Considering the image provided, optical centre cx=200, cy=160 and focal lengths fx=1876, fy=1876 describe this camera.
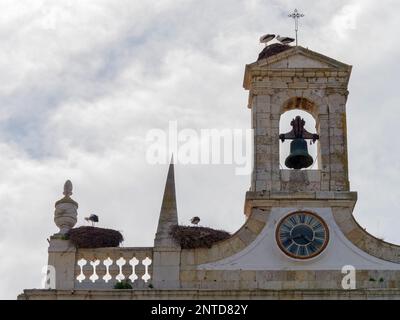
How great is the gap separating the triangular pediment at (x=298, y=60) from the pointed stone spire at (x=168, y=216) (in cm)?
279

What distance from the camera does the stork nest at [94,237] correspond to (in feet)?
109

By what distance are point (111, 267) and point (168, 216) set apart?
144 cm

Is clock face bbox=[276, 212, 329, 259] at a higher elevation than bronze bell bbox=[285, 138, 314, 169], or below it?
below

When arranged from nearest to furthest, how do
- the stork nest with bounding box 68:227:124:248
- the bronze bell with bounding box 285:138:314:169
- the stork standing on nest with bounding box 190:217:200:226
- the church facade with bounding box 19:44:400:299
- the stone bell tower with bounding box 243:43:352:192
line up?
1. the church facade with bounding box 19:44:400:299
2. the stork nest with bounding box 68:227:124:248
3. the stork standing on nest with bounding box 190:217:200:226
4. the stone bell tower with bounding box 243:43:352:192
5. the bronze bell with bounding box 285:138:314:169

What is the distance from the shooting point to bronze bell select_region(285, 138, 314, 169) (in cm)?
3450

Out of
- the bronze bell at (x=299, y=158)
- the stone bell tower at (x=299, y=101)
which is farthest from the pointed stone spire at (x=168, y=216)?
the bronze bell at (x=299, y=158)

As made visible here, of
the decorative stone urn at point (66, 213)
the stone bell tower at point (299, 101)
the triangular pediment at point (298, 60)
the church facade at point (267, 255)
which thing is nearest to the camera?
the church facade at point (267, 255)

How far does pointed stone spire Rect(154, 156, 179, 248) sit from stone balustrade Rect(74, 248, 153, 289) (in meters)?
0.31

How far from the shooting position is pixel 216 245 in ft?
109

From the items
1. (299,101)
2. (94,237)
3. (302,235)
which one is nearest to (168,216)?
(94,237)

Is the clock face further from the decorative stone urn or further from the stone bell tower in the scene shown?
the decorative stone urn

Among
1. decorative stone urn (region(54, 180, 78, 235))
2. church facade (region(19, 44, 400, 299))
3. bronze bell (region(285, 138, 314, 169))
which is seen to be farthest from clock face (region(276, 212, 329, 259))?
decorative stone urn (region(54, 180, 78, 235))

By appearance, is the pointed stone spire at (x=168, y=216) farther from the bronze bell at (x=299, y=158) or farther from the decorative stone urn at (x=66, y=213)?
the bronze bell at (x=299, y=158)
